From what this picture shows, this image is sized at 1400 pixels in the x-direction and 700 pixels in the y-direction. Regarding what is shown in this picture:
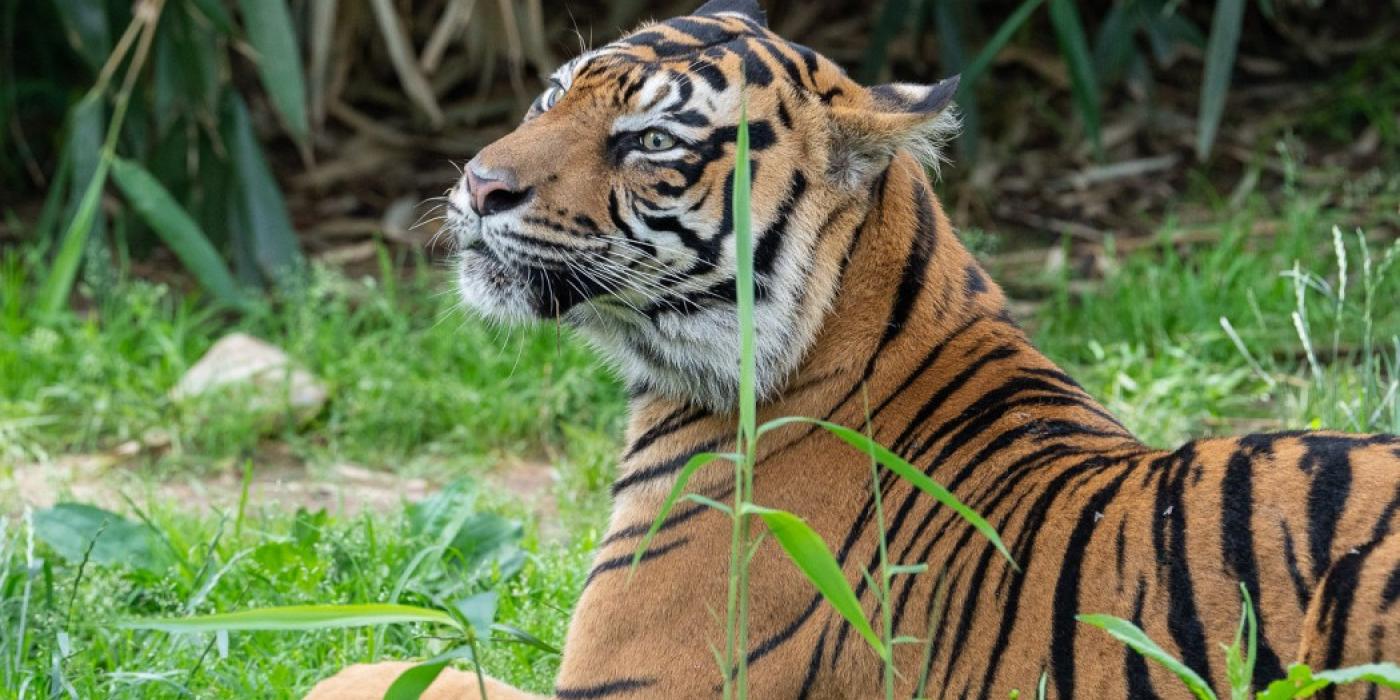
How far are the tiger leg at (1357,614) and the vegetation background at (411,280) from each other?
4.00 feet

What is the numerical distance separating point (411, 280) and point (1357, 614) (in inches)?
187

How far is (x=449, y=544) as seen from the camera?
3.63m

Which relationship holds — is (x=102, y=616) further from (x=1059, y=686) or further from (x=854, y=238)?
(x=1059, y=686)

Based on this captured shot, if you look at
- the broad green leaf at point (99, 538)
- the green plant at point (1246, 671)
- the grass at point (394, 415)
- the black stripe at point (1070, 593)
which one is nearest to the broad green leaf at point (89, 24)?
the grass at point (394, 415)

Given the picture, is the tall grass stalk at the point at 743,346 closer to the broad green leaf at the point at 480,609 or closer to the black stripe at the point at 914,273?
the black stripe at the point at 914,273

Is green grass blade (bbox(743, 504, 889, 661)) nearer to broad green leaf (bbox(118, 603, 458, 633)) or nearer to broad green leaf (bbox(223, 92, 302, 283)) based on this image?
broad green leaf (bbox(118, 603, 458, 633))

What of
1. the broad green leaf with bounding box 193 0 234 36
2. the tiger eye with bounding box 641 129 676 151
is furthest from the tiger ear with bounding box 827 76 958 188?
the broad green leaf with bounding box 193 0 234 36

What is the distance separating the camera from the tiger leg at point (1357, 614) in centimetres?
201

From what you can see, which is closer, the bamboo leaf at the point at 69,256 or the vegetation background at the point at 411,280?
the vegetation background at the point at 411,280

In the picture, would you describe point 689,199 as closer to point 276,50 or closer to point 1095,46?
point 276,50

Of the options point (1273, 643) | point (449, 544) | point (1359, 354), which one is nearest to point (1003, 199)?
point (1359, 354)

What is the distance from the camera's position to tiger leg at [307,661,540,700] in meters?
2.75

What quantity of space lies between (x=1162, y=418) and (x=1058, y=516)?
233cm

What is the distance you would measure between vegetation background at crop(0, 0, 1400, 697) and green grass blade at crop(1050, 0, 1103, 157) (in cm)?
2
